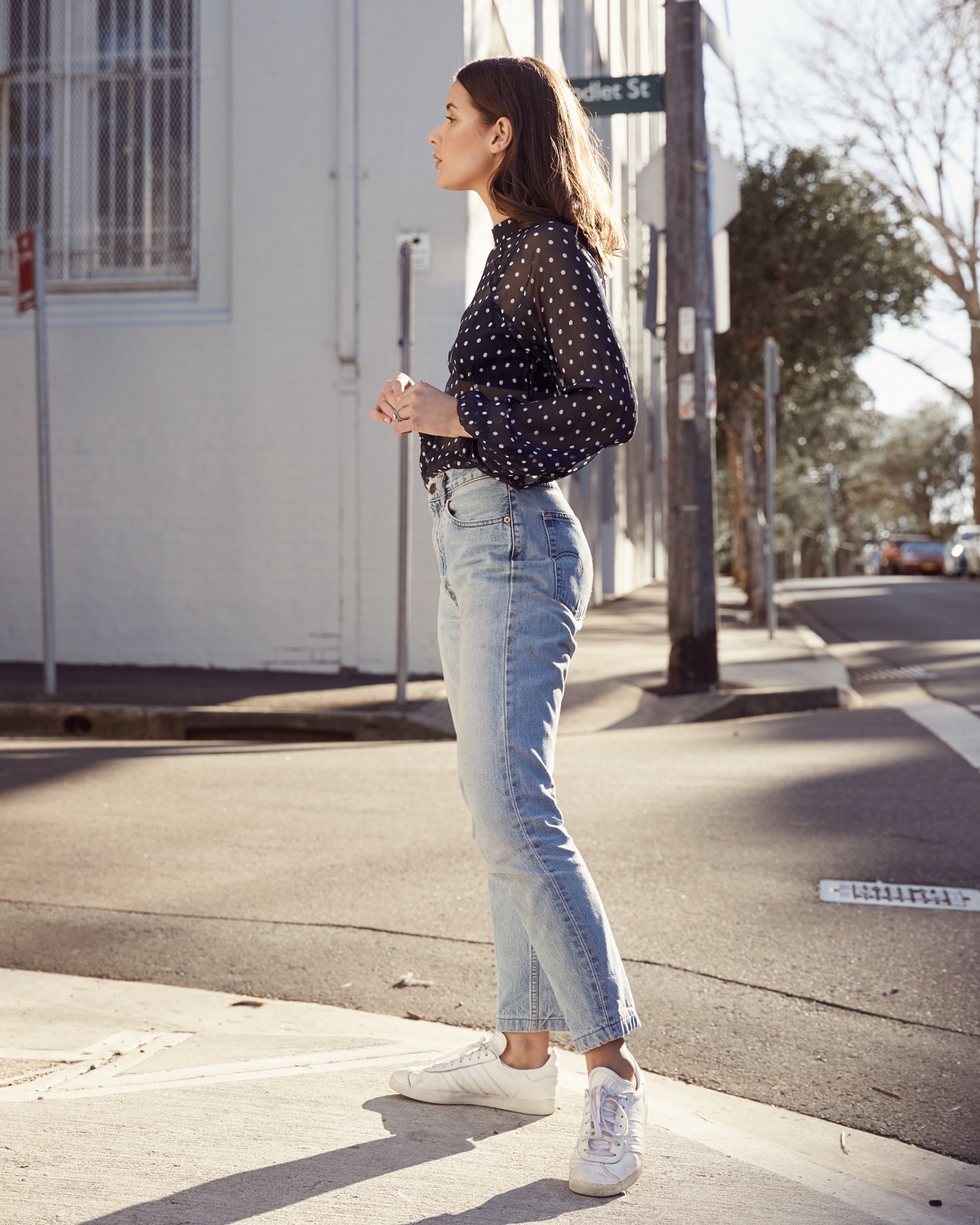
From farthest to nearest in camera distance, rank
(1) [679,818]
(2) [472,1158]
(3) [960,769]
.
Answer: (3) [960,769], (1) [679,818], (2) [472,1158]

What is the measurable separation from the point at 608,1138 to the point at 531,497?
3.62 ft

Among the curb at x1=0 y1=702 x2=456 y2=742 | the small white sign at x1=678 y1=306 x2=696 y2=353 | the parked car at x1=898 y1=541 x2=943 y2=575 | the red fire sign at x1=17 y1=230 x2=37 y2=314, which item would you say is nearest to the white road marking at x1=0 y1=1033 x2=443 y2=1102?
the curb at x1=0 y1=702 x2=456 y2=742

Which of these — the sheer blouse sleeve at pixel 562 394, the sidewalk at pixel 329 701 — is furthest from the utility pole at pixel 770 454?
the sheer blouse sleeve at pixel 562 394

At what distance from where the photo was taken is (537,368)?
252 centimetres

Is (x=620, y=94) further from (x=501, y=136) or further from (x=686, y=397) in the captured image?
(x=501, y=136)

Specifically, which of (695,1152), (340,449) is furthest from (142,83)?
(695,1152)

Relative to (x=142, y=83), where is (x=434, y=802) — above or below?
below

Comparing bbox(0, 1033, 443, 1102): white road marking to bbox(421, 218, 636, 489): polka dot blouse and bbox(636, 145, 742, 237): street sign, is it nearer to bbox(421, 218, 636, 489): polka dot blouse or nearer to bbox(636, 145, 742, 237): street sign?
bbox(421, 218, 636, 489): polka dot blouse

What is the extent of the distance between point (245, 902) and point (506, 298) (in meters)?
2.61

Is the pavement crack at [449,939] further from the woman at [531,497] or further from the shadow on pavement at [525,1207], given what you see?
the shadow on pavement at [525,1207]

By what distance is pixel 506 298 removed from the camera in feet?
8.09

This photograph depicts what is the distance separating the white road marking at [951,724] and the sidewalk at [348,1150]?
424 cm

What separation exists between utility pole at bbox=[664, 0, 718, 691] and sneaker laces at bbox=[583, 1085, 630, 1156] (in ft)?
25.8

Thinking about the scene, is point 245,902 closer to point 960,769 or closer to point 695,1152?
point 695,1152
